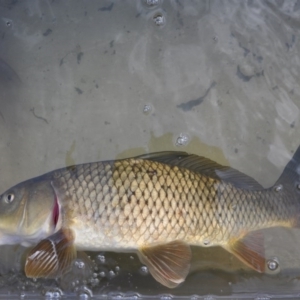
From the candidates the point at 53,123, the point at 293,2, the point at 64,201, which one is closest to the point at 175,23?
the point at 293,2

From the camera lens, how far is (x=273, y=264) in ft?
5.75

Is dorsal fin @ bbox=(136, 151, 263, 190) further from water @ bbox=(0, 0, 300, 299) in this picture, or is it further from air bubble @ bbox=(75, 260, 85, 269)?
air bubble @ bbox=(75, 260, 85, 269)

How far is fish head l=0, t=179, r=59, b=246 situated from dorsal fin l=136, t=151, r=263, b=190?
0.32 metres

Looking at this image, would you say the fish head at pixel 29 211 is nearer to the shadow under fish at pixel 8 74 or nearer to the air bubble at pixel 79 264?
the air bubble at pixel 79 264

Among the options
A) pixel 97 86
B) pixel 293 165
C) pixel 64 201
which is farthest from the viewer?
pixel 97 86

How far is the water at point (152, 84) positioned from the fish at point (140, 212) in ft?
0.94

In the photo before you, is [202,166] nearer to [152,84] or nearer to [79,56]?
[152,84]

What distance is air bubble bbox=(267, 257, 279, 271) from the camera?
1745mm

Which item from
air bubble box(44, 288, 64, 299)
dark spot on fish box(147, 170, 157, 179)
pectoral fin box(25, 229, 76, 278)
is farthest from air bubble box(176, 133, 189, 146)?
air bubble box(44, 288, 64, 299)

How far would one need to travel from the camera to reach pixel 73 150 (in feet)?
5.90

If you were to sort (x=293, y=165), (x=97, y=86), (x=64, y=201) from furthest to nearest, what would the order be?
(x=97, y=86) → (x=293, y=165) → (x=64, y=201)

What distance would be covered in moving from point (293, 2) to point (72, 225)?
4.10 feet

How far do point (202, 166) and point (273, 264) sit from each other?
1.73ft

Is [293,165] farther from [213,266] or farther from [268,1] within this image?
[268,1]
